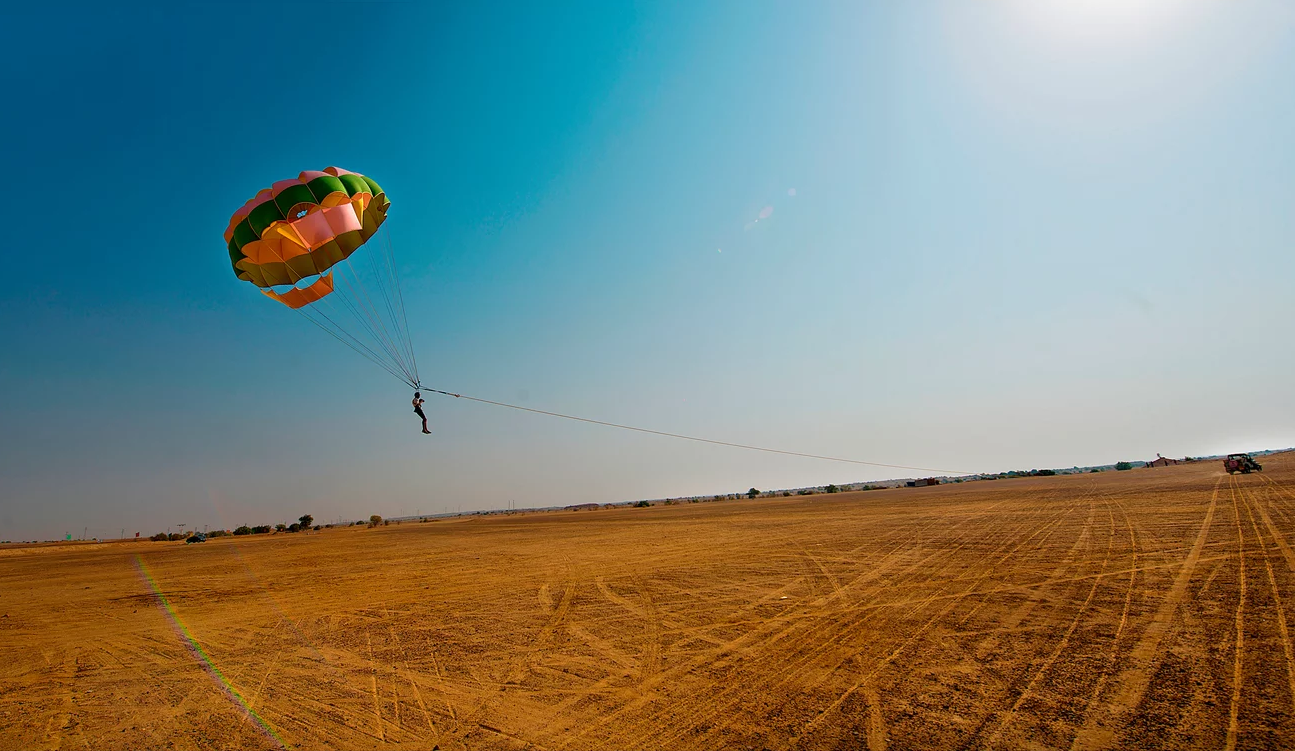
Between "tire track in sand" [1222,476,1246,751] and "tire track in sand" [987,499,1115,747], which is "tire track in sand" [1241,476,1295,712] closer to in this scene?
"tire track in sand" [1222,476,1246,751]

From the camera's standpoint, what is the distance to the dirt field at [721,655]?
434 centimetres

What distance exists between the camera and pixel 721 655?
6.06 meters

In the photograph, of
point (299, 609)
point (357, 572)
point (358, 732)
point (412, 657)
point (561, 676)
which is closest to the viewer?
point (358, 732)

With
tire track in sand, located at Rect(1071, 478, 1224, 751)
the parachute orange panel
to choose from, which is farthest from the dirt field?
the parachute orange panel

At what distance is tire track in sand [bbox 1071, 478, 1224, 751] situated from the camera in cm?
387

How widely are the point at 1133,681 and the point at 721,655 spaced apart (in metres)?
3.96

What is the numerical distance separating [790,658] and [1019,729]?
2.26 m

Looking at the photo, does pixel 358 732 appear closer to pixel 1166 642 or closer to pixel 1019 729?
pixel 1019 729

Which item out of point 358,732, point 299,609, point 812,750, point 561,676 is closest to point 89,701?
point 358,732

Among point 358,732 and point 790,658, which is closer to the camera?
point 358,732

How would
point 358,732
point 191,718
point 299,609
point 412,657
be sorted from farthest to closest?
1. point 299,609
2. point 412,657
3. point 191,718
4. point 358,732

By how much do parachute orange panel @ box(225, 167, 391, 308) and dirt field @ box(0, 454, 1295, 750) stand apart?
315 inches

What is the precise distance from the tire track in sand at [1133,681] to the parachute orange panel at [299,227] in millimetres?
14977

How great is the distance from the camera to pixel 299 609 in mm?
10312
